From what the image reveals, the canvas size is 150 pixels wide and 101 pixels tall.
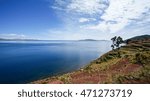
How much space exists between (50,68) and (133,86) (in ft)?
86.8

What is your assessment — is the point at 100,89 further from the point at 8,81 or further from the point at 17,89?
the point at 8,81

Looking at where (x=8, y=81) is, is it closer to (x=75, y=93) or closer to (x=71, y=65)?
(x=71, y=65)

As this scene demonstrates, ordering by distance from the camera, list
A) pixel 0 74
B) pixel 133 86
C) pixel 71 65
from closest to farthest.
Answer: pixel 133 86, pixel 0 74, pixel 71 65

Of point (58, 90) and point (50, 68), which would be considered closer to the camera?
point (58, 90)

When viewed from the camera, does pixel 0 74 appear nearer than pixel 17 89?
No

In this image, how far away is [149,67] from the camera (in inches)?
408

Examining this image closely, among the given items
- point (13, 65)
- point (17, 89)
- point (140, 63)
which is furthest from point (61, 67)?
point (17, 89)

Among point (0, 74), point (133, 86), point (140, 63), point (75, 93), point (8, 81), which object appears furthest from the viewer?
point (0, 74)

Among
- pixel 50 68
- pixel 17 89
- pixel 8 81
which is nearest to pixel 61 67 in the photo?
pixel 50 68

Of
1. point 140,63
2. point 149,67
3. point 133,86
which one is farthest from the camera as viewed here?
point 140,63

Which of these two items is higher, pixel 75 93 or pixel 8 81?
pixel 75 93

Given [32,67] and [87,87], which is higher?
[87,87]

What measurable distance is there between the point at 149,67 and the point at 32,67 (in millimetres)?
25703

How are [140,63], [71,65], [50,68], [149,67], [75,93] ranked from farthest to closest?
[71,65] → [50,68] → [140,63] → [149,67] → [75,93]
